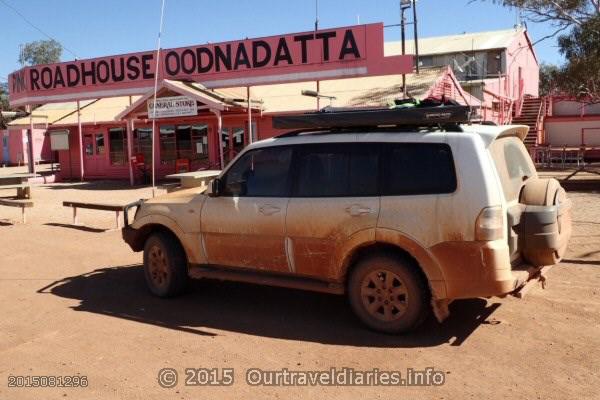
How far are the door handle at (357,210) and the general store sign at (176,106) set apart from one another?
15.2 meters

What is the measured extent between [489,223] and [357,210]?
112 cm

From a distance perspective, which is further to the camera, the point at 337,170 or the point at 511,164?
the point at 337,170

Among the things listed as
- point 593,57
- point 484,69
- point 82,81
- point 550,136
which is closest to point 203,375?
point 82,81

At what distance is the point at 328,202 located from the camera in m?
5.49

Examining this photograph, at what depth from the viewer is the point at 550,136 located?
34.7 m

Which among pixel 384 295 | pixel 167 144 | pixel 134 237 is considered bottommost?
pixel 384 295

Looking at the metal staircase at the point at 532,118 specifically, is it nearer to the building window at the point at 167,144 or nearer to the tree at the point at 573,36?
the tree at the point at 573,36

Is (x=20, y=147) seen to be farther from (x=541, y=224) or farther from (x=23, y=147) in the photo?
(x=541, y=224)

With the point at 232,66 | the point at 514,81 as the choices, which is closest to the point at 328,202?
the point at 232,66

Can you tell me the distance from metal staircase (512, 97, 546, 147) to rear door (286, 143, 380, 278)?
89.5 ft

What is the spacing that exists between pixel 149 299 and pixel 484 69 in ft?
116

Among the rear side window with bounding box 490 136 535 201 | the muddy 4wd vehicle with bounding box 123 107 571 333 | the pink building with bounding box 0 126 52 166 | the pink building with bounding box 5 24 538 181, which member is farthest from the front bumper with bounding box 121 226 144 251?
the pink building with bounding box 0 126 52 166

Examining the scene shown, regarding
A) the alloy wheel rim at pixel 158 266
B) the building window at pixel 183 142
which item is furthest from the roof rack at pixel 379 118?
the building window at pixel 183 142

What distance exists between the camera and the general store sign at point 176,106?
19.9 m
